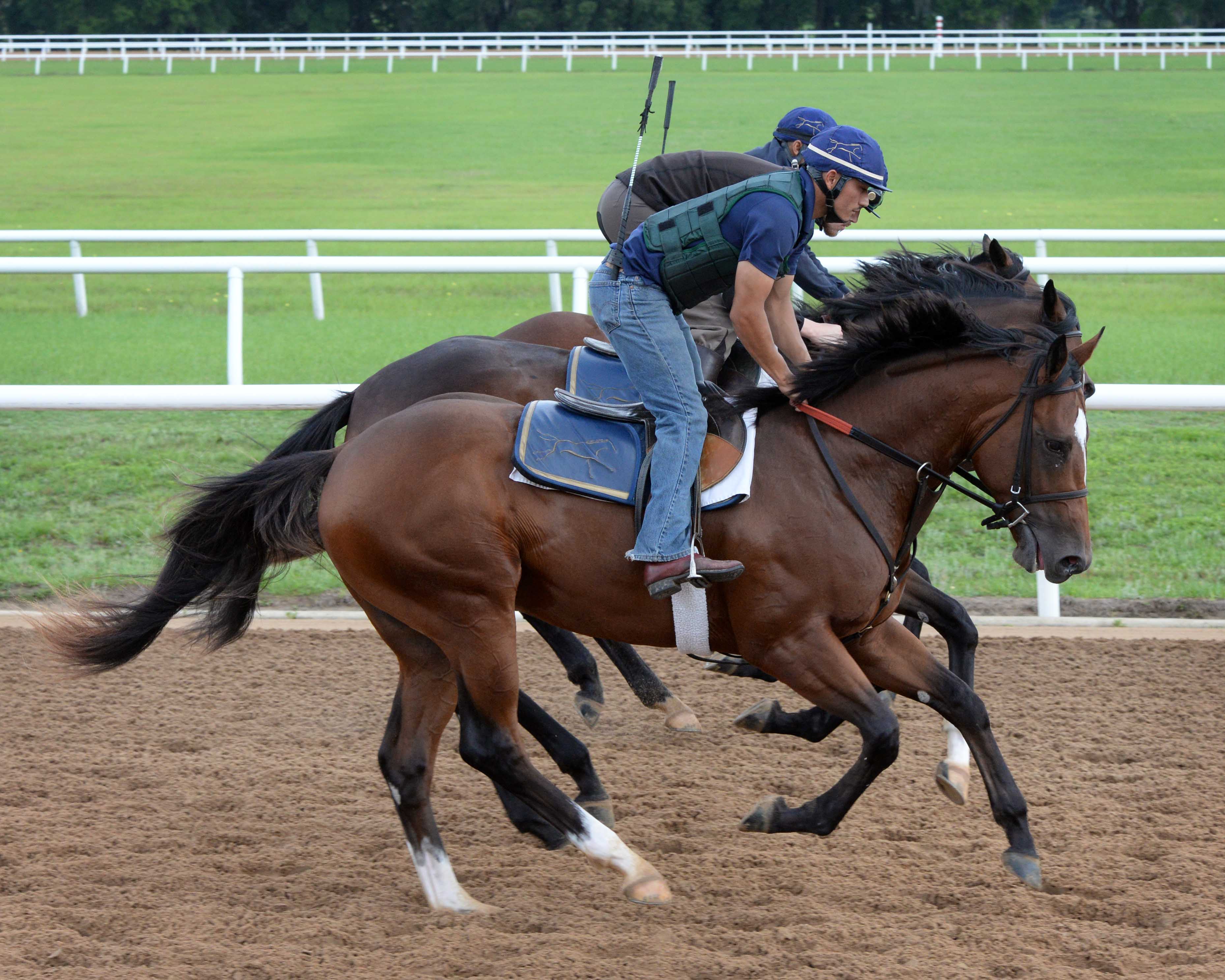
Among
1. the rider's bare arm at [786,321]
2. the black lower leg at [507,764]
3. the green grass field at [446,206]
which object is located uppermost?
the rider's bare arm at [786,321]

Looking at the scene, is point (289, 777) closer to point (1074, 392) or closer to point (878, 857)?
point (878, 857)

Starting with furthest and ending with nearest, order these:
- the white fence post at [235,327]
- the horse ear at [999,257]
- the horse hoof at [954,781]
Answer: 1. the white fence post at [235,327]
2. the horse ear at [999,257]
3. the horse hoof at [954,781]

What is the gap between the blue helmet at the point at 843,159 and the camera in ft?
11.8

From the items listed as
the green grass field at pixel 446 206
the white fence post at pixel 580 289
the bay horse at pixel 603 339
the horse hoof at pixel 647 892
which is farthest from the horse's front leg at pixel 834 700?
the white fence post at pixel 580 289

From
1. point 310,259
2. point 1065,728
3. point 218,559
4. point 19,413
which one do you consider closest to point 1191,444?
point 1065,728

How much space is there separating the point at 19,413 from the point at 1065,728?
25.2ft

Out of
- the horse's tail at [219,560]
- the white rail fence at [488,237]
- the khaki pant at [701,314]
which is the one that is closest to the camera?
the horse's tail at [219,560]

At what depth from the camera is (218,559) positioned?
13.1ft

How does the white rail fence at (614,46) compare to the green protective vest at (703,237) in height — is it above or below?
below

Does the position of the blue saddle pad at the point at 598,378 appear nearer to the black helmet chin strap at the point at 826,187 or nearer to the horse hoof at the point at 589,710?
the black helmet chin strap at the point at 826,187

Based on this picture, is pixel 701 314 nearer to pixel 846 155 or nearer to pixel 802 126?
pixel 802 126

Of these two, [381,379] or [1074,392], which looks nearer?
[1074,392]

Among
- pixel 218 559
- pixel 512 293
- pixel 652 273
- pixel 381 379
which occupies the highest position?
pixel 652 273

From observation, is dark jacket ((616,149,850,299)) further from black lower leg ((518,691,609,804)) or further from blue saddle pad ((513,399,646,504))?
black lower leg ((518,691,609,804))
